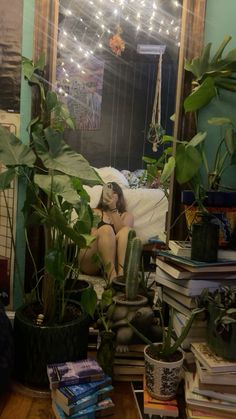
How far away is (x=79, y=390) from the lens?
1.28 meters

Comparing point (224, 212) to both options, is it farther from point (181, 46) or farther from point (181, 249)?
point (181, 46)

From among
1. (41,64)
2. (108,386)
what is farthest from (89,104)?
(108,386)

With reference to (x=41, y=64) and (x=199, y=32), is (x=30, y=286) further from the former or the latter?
(x=199, y=32)

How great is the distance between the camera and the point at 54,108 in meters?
1.66

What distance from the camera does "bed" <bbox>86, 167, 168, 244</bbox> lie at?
1771 mm

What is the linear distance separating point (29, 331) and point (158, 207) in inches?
30.6

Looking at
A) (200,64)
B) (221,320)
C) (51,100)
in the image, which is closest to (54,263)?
(221,320)

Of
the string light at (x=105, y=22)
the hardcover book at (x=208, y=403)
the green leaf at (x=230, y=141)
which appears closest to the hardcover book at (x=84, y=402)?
the hardcover book at (x=208, y=403)

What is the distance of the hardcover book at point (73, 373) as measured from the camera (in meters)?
1.30

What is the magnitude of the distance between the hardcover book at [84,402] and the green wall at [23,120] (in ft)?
1.91

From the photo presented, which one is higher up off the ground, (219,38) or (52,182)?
(219,38)

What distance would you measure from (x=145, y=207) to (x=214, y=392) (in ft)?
2.76

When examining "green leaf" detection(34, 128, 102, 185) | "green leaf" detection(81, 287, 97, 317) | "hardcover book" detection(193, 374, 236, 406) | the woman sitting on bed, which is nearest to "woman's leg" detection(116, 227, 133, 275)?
the woman sitting on bed

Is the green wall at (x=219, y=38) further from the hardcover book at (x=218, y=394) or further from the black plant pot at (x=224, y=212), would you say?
the hardcover book at (x=218, y=394)
